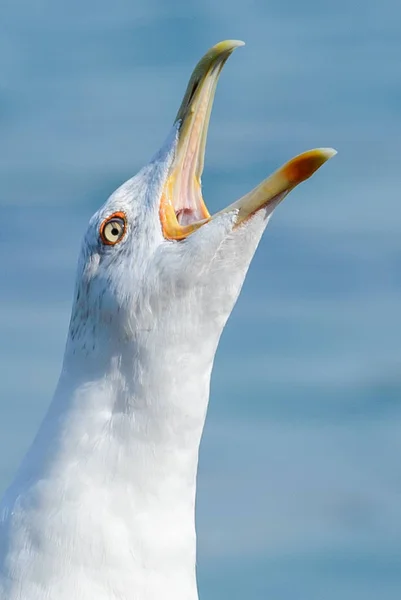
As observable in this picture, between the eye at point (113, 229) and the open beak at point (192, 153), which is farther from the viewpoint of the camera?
the open beak at point (192, 153)

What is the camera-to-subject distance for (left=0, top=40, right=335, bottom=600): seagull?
9.86m

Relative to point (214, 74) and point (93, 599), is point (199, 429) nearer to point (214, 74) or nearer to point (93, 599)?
point (93, 599)

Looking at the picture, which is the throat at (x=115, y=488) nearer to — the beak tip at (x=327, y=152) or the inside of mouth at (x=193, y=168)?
the inside of mouth at (x=193, y=168)

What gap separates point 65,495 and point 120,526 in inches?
11.5

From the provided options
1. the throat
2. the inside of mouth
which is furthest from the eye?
the throat

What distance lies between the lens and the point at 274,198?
1003 centimetres

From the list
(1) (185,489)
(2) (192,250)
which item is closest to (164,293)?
(2) (192,250)

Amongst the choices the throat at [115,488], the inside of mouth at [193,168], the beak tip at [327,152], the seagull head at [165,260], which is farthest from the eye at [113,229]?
the beak tip at [327,152]

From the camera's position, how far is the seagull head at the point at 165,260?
396 inches

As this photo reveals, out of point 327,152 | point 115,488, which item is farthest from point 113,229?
point 115,488

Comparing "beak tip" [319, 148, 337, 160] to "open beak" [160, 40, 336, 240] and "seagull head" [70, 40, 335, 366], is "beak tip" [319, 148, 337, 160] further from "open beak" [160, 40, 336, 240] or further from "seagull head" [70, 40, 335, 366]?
"open beak" [160, 40, 336, 240]

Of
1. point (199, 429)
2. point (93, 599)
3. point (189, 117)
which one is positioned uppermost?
point (189, 117)

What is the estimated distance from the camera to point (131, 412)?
1005 cm

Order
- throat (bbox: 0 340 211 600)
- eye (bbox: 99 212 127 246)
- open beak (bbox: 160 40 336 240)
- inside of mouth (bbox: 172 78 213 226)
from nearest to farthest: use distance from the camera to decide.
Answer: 1. throat (bbox: 0 340 211 600)
2. eye (bbox: 99 212 127 246)
3. open beak (bbox: 160 40 336 240)
4. inside of mouth (bbox: 172 78 213 226)
